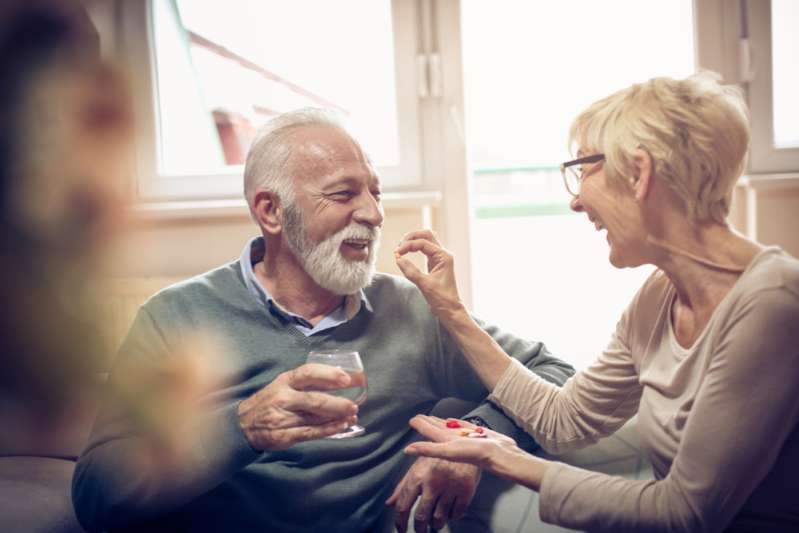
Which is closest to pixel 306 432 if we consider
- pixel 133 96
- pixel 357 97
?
pixel 357 97

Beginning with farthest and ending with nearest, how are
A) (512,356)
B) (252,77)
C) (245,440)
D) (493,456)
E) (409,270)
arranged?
1. (252,77)
2. (512,356)
3. (409,270)
4. (245,440)
5. (493,456)

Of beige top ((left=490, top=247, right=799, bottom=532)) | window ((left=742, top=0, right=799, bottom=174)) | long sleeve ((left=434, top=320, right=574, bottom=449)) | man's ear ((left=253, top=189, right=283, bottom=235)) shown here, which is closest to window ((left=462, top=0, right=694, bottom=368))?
window ((left=742, top=0, right=799, bottom=174))

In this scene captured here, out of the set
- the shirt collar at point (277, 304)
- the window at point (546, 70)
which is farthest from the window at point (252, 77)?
the shirt collar at point (277, 304)

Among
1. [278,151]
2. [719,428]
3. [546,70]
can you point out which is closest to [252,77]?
[546,70]

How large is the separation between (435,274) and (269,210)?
31 centimetres

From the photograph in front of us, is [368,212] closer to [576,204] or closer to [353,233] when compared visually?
[353,233]

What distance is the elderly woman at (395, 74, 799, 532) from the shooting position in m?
0.74

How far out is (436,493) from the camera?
0.99 m

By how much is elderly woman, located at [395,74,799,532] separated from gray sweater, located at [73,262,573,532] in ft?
0.79

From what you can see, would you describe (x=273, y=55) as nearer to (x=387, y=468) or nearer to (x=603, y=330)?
(x=387, y=468)

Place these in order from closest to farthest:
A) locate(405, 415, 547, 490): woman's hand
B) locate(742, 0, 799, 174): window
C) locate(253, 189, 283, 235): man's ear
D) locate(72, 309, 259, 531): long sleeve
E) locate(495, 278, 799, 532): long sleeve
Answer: locate(495, 278, 799, 532): long sleeve → locate(405, 415, 547, 490): woman's hand → locate(72, 309, 259, 531): long sleeve → locate(253, 189, 283, 235): man's ear → locate(742, 0, 799, 174): window

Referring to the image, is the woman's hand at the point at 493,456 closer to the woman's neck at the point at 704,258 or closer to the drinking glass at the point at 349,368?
the drinking glass at the point at 349,368

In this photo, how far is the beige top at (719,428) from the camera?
736 millimetres

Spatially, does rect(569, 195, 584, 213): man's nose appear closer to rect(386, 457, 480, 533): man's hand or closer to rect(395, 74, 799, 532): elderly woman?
rect(395, 74, 799, 532): elderly woman
